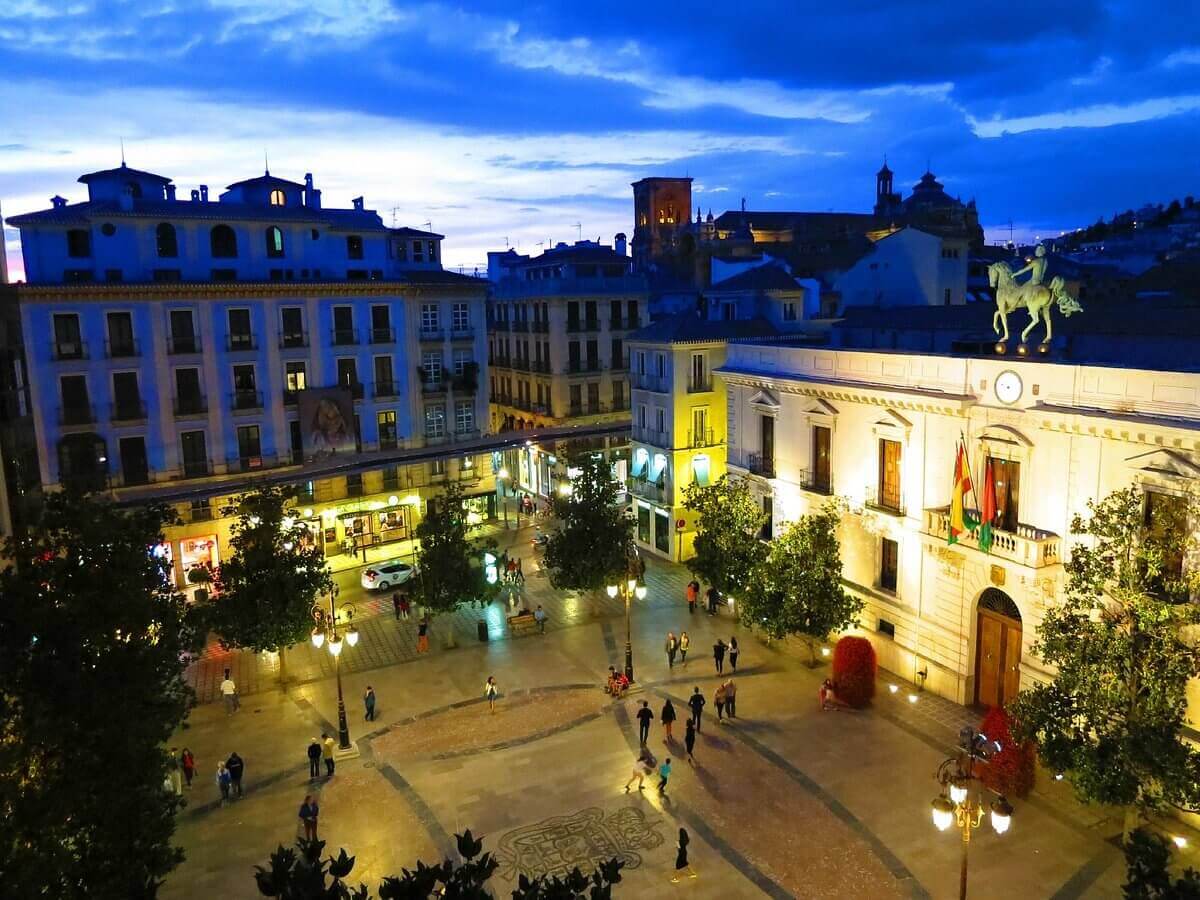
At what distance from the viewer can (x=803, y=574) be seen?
90.8 feet

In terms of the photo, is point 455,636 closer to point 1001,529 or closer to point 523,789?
point 523,789

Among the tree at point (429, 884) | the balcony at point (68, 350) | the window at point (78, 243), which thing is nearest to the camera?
the tree at point (429, 884)

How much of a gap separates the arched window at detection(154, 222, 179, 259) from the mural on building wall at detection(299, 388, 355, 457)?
26.3ft

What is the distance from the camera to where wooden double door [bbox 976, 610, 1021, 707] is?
968 inches

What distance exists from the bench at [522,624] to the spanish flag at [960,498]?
15746 mm

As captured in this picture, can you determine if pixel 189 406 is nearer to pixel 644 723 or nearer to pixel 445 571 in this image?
pixel 445 571

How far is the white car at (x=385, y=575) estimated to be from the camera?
38278 millimetres

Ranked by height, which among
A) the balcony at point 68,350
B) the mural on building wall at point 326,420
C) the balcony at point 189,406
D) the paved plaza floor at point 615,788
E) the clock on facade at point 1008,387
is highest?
the balcony at point 68,350

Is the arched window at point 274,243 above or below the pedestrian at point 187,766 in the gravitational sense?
above

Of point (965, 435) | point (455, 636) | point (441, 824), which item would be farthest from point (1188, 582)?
point (455, 636)

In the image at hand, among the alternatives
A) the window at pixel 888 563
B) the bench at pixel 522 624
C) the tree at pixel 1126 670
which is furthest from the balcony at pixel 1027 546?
the bench at pixel 522 624

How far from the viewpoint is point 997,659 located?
25.2 meters

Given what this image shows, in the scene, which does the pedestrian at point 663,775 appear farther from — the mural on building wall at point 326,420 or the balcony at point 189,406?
the balcony at point 189,406

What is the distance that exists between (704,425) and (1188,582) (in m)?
24.0
